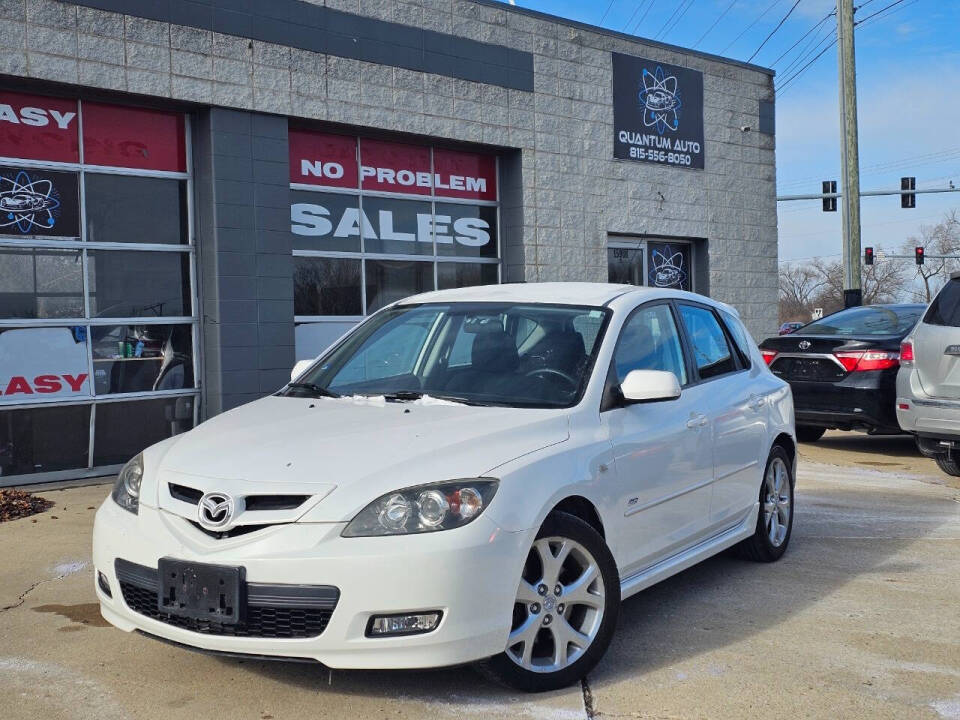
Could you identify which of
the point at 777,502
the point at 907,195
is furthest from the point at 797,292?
the point at 777,502

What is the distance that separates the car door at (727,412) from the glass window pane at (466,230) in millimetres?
6821

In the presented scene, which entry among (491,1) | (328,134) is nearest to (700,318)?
(328,134)

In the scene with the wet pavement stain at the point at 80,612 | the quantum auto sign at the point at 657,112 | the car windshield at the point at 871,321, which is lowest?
the wet pavement stain at the point at 80,612

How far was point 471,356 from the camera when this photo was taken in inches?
197

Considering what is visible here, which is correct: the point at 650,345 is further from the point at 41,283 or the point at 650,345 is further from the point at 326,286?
the point at 326,286

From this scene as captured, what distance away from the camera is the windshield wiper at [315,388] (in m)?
5.07

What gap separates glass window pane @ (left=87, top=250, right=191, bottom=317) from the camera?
9617mm

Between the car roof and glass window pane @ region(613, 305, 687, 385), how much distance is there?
11 centimetres

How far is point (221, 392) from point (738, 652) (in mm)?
6706

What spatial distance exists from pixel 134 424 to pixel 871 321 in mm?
7770

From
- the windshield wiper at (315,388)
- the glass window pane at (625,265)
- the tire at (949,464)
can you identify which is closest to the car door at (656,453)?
the windshield wiper at (315,388)

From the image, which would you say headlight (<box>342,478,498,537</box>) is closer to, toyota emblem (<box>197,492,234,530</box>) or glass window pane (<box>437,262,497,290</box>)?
toyota emblem (<box>197,492,234,530</box>)

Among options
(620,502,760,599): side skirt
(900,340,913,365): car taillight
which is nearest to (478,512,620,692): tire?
(620,502,760,599): side skirt

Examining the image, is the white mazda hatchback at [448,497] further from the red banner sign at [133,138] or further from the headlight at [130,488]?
the red banner sign at [133,138]
